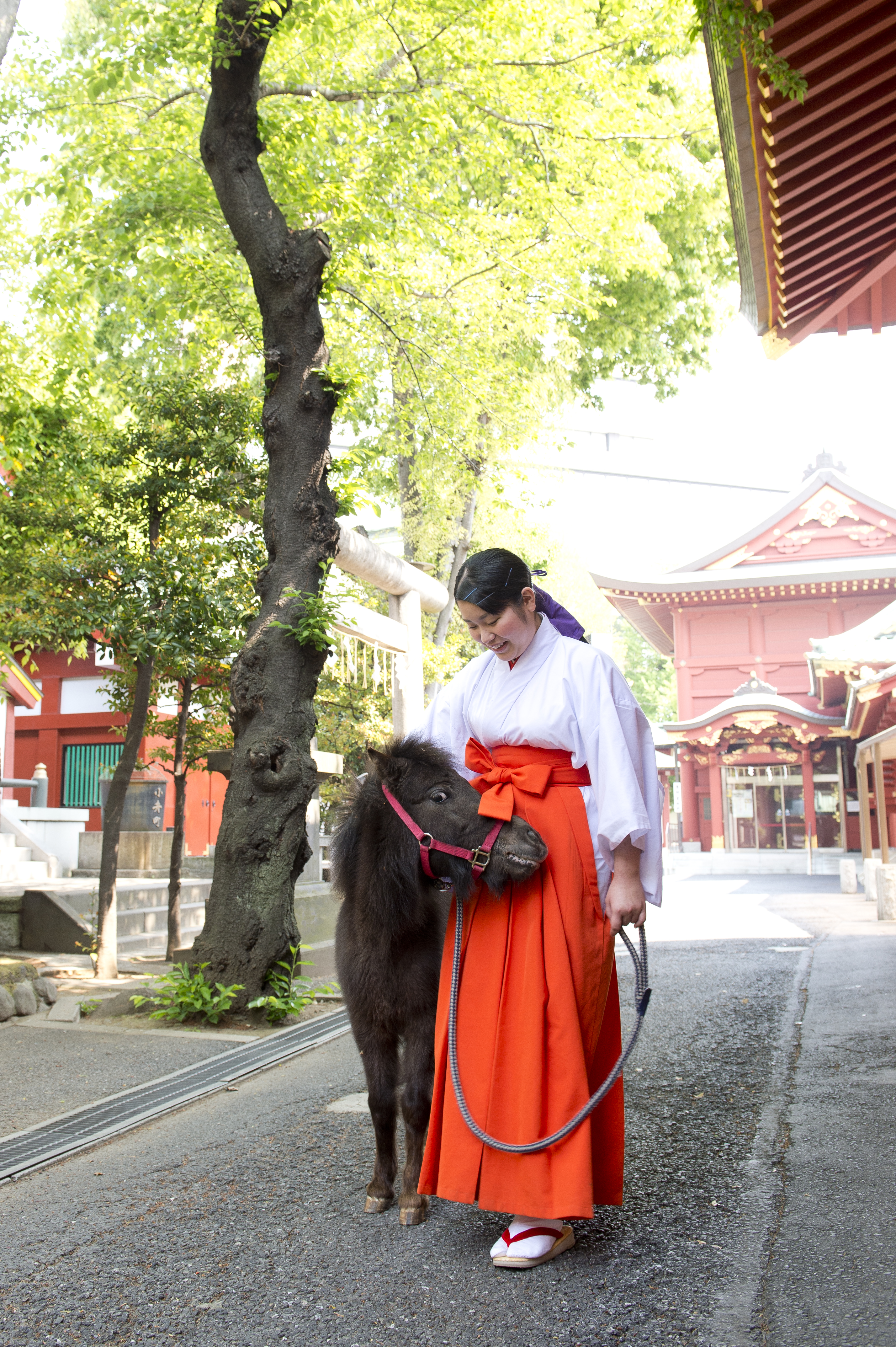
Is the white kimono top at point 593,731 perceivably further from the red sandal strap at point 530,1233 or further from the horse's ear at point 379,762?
the red sandal strap at point 530,1233

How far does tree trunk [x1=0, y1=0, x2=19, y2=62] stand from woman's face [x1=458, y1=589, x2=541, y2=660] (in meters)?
5.66

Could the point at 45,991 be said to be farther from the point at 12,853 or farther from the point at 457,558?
the point at 457,558

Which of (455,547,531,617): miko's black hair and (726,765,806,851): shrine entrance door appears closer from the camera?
(455,547,531,617): miko's black hair

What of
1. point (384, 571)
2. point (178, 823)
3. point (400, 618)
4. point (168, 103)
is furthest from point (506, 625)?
point (168, 103)

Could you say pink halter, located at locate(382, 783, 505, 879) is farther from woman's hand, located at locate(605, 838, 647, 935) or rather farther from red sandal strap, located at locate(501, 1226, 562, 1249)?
red sandal strap, located at locate(501, 1226, 562, 1249)

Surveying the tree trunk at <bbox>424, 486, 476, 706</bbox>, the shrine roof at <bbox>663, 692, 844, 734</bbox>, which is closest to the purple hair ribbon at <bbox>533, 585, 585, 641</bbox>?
the tree trunk at <bbox>424, 486, 476, 706</bbox>

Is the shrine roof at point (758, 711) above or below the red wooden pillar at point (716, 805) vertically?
above

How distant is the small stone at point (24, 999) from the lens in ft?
19.2

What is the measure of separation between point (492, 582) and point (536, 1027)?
113cm

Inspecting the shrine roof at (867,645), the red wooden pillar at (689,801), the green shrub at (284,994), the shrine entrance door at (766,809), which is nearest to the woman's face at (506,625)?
the green shrub at (284,994)

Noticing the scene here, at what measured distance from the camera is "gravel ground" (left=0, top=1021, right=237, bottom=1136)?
13.2 ft

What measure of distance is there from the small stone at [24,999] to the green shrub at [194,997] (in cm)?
92

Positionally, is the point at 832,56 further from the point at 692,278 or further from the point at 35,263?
the point at 692,278

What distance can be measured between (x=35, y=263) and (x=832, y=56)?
7.75m
